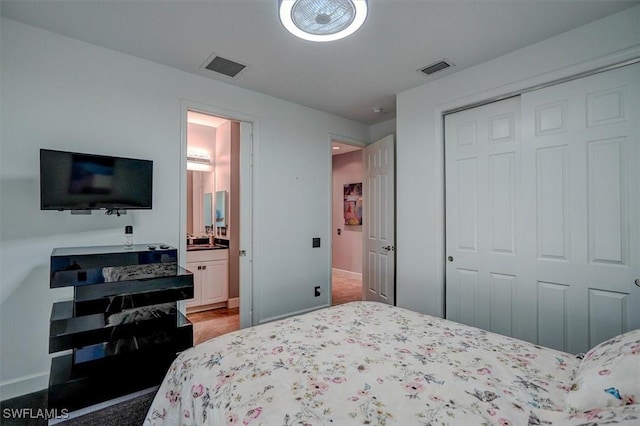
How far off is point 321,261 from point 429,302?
4.63ft

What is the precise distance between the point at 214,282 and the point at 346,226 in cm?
314

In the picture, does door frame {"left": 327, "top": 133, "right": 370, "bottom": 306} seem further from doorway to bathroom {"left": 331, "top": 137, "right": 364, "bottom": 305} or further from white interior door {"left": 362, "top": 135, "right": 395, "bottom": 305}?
doorway to bathroom {"left": 331, "top": 137, "right": 364, "bottom": 305}

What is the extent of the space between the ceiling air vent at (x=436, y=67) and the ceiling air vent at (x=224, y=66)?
1659 millimetres

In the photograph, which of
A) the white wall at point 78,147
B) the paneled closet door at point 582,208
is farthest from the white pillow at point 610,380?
the white wall at point 78,147

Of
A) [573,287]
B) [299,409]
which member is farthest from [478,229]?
[299,409]

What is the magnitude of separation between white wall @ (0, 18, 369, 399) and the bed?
1.53m

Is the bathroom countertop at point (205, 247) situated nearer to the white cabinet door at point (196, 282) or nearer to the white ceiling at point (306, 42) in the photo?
the white cabinet door at point (196, 282)

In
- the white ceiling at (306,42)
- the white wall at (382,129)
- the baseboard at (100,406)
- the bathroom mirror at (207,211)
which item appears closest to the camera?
the baseboard at (100,406)

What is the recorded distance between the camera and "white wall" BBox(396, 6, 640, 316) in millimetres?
2240

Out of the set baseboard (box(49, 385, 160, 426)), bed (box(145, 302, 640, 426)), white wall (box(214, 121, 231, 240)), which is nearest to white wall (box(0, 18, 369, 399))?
baseboard (box(49, 385, 160, 426))

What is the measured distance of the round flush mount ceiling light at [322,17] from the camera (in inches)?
59.4

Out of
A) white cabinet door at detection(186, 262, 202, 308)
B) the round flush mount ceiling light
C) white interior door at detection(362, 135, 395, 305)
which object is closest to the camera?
the round flush mount ceiling light

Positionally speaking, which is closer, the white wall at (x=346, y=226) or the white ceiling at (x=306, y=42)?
the white ceiling at (x=306, y=42)

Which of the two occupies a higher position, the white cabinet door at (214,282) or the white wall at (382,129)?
the white wall at (382,129)
